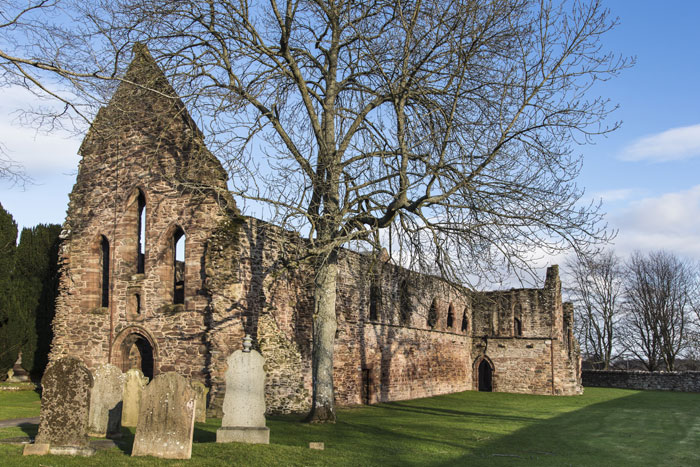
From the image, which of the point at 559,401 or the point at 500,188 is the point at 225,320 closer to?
the point at 500,188

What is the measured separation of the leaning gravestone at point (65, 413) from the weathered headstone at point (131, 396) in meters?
3.32

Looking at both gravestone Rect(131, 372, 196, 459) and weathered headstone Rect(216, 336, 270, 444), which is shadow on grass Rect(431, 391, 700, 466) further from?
gravestone Rect(131, 372, 196, 459)

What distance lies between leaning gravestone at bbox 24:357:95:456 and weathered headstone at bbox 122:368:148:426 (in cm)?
332

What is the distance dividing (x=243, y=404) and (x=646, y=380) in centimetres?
3914

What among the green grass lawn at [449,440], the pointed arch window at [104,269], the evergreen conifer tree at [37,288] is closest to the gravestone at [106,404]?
the green grass lawn at [449,440]

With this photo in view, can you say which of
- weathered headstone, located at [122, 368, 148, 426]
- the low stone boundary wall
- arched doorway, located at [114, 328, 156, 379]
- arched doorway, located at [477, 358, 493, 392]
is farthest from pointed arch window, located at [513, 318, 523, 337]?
weathered headstone, located at [122, 368, 148, 426]

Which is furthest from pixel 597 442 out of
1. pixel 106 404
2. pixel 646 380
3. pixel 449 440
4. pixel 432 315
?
pixel 646 380

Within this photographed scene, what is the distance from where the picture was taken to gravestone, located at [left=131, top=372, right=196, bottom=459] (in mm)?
8898

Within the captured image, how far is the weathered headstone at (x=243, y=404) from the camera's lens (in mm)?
10289

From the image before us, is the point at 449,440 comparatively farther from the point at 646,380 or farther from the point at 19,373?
the point at 646,380

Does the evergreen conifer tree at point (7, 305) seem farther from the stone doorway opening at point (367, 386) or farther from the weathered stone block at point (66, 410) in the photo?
the weathered stone block at point (66, 410)

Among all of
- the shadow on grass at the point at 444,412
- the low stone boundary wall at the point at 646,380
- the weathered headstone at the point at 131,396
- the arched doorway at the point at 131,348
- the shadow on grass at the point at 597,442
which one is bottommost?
the low stone boundary wall at the point at 646,380

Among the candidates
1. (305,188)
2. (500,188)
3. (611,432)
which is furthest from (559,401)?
(305,188)

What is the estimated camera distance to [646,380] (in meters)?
42.0
